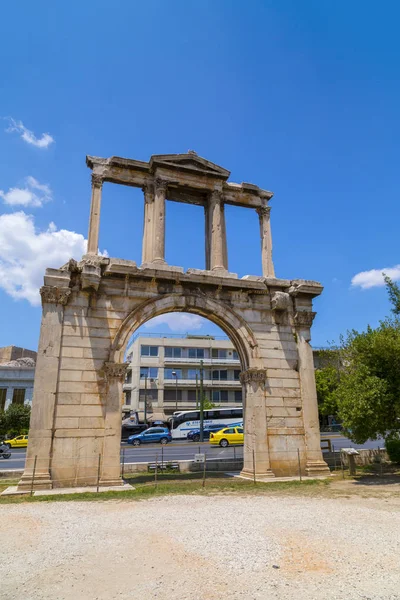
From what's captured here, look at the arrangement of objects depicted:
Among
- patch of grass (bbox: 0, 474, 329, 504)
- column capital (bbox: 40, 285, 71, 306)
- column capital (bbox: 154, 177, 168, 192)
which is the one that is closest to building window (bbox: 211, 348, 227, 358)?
column capital (bbox: 154, 177, 168, 192)

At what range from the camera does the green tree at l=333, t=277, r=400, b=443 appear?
13.5m

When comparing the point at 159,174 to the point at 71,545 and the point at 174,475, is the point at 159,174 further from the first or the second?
the point at 71,545

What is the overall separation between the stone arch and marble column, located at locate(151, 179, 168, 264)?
1.61 metres

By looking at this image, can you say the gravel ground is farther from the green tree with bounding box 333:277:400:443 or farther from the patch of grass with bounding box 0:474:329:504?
the green tree with bounding box 333:277:400:443

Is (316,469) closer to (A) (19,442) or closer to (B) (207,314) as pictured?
(B) (207,314)

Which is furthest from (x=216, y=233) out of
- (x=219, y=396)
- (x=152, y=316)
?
(x=219, y=396)

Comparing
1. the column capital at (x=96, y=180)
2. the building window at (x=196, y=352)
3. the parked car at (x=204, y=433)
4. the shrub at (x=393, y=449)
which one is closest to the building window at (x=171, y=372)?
the building window at (x=196, y=352)

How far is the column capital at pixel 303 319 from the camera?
52.5 ft

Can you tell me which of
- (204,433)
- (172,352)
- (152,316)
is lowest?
(204,433)

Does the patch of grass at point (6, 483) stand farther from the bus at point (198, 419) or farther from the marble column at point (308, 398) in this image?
the bus at point (198, 419)

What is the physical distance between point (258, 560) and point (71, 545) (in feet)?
9.66

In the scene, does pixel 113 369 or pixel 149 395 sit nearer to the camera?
pixel 113 369

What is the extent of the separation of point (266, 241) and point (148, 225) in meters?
4.94

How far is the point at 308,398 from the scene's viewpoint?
15.3 metres
